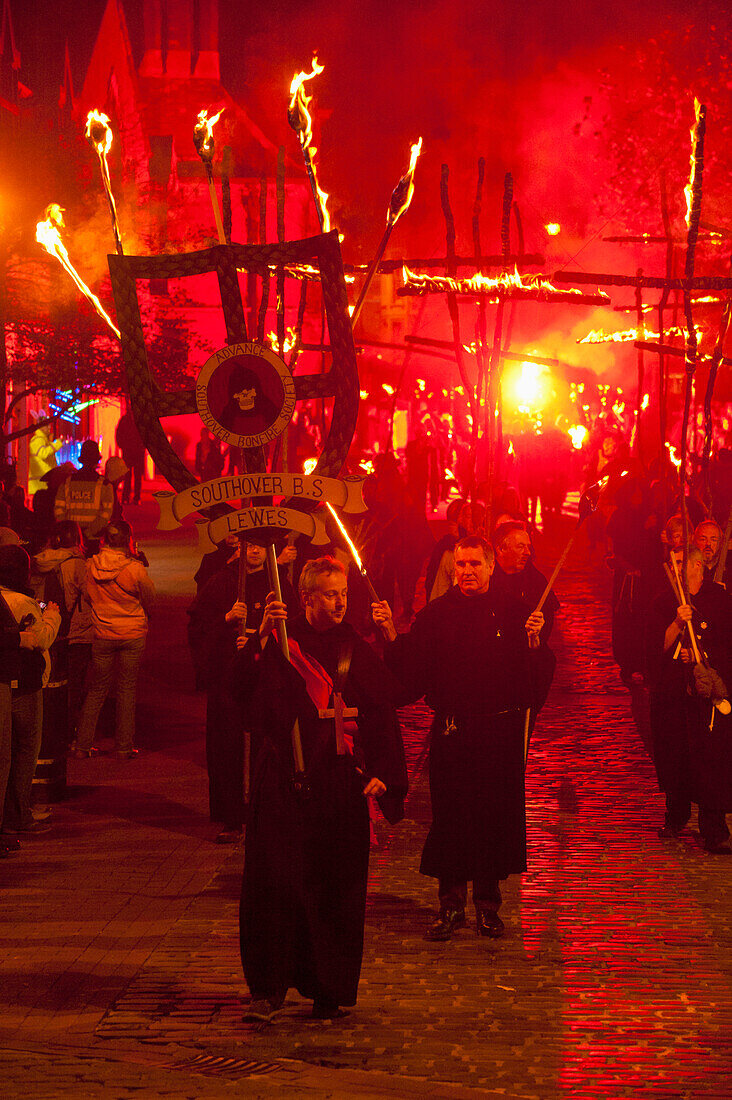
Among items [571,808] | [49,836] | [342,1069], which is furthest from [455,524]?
[342,1069]

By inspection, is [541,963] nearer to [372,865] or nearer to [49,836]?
[372,865]

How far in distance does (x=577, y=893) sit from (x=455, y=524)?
6.32 metres

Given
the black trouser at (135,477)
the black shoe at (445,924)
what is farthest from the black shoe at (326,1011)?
the black trouser at (135,477)

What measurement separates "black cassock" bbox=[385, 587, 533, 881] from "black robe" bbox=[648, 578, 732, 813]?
2.01 meters

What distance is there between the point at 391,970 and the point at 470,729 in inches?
45.0

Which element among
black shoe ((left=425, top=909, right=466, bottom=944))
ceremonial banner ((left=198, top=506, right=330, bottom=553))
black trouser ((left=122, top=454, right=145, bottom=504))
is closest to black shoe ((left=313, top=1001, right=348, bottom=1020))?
black shoe ((left=425, top=909, right=466, bottom=944))

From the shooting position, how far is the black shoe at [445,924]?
23.0ft

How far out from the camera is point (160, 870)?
816cm

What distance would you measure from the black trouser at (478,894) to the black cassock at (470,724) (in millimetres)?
29

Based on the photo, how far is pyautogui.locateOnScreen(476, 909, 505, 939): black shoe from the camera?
7.06m

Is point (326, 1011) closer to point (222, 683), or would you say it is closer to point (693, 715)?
point (222, 683)

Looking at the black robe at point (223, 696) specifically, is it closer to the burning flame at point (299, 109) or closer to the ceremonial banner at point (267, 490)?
the ceremonial banner at point (267, 490)

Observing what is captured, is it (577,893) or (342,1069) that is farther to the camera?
(577,893)

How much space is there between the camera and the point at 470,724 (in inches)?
282
